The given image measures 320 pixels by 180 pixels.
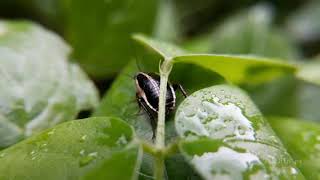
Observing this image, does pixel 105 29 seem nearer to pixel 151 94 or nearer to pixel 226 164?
pixel 151 94

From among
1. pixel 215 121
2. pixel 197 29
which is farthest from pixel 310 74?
pixel 197 29

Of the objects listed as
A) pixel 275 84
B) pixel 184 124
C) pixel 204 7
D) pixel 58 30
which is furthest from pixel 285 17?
pixel 184 124

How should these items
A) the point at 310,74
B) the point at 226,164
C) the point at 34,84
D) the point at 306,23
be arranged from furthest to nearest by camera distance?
the point at 306,23
the point at 310,74
the point at 34,84
the point at 226,164

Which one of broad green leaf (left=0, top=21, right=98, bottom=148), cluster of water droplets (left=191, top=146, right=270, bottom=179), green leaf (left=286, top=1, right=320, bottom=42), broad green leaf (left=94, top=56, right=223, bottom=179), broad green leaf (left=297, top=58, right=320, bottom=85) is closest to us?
cluster of water droplets (left=191, top=146, right=270, bottom=179)

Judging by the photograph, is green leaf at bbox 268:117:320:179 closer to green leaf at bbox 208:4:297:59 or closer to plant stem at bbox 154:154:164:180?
plant stem at bbox 154:154:164:180

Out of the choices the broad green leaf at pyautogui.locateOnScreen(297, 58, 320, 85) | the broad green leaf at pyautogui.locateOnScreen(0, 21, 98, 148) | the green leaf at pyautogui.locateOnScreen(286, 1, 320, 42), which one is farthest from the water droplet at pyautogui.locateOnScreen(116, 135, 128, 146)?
the green leaf at pyautogui.locateOnScreen(286, 1, 320, 42)

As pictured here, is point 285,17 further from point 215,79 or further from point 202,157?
point 202,157
